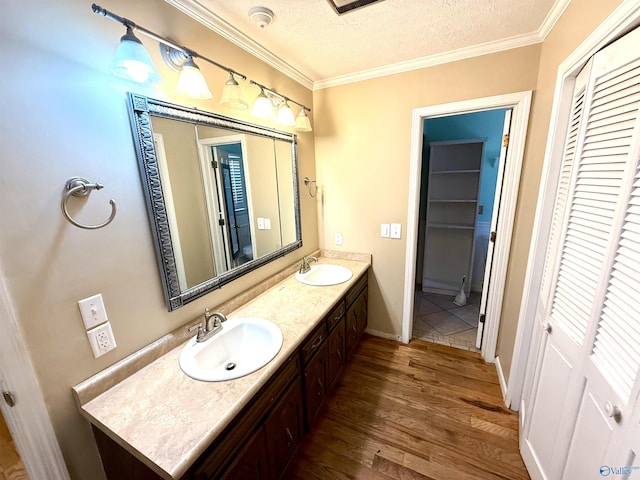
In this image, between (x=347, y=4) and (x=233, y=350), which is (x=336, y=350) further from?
(x=347, y=4)

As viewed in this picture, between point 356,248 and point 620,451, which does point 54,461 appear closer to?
point 620,451

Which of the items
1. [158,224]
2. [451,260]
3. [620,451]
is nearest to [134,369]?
[158,224]

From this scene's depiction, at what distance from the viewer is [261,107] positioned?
5.07ft

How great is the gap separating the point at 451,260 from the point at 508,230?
165 centimetres

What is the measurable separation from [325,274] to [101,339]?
1.58m

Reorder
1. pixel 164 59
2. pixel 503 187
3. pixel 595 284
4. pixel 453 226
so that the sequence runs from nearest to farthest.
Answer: pixel 595 284
pixel 164 59
pixel 503 187
pixel 453 226

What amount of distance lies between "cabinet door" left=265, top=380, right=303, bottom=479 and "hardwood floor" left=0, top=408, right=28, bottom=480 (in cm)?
92

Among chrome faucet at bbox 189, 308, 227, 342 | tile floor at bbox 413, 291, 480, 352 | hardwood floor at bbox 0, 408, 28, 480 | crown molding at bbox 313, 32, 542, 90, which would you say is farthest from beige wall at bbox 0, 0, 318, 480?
tile floor at bbox 413, 291, 480, 352

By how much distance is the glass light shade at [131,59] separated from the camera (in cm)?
87

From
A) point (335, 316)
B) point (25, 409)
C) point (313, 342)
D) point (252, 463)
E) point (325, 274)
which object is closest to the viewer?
point (25, 409)

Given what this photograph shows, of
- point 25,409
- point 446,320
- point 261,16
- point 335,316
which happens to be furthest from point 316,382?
point 261,16

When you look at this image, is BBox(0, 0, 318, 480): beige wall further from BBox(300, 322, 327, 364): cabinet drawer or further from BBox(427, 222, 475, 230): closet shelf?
BBox(427, 222, 475, 230): closet shelf

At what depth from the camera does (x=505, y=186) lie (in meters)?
1.82

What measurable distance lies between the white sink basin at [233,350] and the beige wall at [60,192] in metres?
0.22
